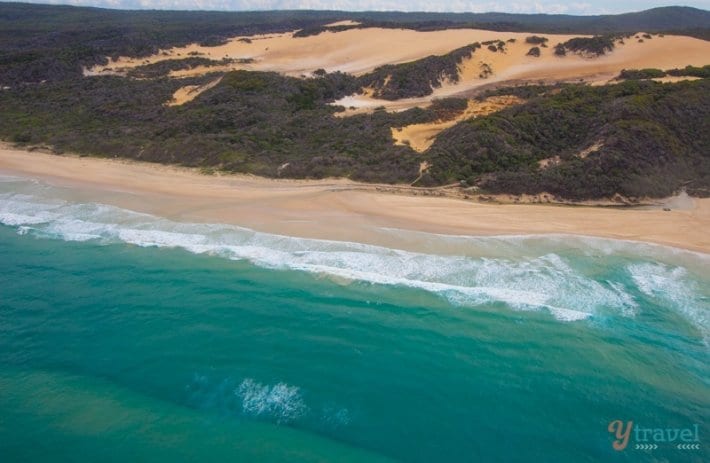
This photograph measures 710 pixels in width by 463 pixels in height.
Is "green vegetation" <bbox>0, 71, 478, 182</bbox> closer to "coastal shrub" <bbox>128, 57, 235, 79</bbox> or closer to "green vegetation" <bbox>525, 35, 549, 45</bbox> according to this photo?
"coastal shrub" <bbox>128, 57, 235, 79</bbox>

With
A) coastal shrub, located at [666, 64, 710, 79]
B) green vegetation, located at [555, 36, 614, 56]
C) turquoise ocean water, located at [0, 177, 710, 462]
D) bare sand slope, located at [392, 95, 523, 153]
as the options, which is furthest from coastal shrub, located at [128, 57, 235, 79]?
coastal shrub, located at [666, 64, 710, 79]

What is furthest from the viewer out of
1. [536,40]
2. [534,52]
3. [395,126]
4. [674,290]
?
[536,40]

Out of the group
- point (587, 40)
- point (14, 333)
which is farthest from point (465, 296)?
point (587, 40)

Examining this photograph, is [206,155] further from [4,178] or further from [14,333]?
[14,333]

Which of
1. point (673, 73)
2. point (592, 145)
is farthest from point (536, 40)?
point (592, 145)

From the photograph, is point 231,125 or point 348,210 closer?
point 348,210

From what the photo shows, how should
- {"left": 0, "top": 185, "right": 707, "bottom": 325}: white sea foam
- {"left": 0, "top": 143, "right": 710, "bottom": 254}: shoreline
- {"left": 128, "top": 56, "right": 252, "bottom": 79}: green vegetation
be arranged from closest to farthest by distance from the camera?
{"left": 0, "top": 185, "right": 707, "bottom": 325}: white sea foam
{"left": 0, "top": 143, "right": 710, "bottom": 254}: shoreline
{"left": 128, "top": 56, "right": 252, "bottom": 79}: green vegetation

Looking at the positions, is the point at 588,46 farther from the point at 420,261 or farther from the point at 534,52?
the point at 420,261
